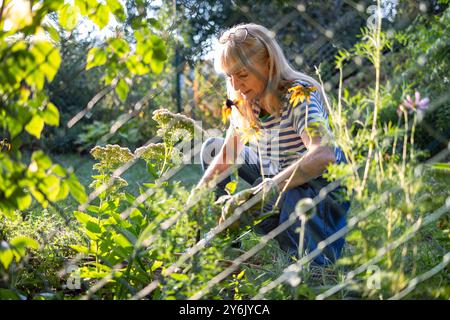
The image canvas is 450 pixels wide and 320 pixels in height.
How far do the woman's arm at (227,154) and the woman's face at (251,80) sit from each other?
208 millimetres

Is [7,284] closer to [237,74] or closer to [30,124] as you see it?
[30,124]

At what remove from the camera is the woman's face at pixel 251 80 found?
2037mm

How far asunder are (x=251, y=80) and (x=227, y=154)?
1.11 ft

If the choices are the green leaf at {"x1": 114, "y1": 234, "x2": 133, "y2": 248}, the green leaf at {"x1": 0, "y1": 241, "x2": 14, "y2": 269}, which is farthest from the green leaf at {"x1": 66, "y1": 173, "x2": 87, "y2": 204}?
the green leaf at {"x1": 114, "y1": 234, "x2": 133, "y2": 248}

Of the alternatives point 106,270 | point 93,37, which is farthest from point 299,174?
point 93,37

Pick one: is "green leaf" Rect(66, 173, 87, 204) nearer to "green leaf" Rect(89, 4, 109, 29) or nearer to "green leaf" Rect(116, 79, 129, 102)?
"green leaf" Rect(116, 79, 129, 102)

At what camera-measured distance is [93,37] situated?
14.4 feet

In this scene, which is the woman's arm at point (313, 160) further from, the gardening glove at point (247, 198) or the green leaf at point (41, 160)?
the green leaf at point (41, 160)

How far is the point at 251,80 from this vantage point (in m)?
2.07

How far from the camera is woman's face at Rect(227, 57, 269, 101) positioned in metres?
2.04

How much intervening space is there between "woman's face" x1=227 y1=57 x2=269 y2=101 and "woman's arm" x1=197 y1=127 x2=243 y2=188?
208 mm

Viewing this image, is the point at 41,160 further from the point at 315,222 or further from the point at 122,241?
the point at 315,222


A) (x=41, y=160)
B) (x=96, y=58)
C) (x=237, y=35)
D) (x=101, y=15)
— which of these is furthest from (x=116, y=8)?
(x=237, y=35)
